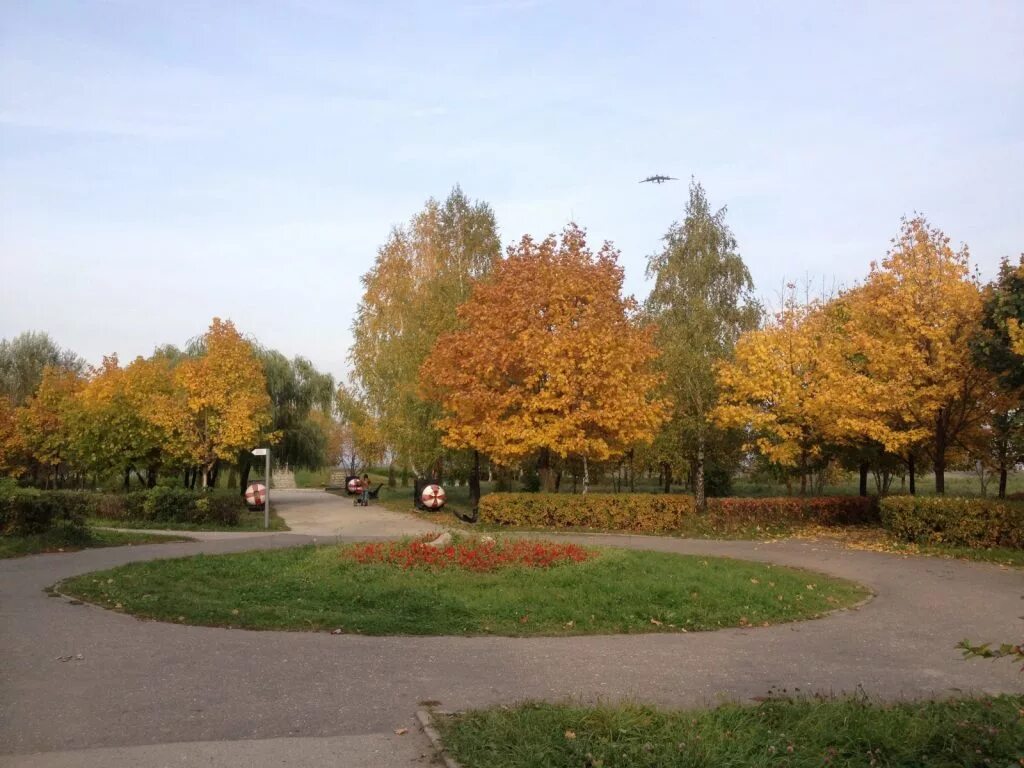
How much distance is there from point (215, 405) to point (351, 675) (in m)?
23.6

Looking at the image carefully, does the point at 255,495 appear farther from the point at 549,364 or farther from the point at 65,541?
the point at 549,364

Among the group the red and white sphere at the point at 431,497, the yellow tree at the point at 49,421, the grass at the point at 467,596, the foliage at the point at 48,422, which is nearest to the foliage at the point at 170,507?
the red and white sphere at the point at 431,497

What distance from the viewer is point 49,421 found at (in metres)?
34.2

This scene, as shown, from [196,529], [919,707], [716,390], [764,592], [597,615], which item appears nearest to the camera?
[919,707]

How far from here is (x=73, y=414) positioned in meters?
30.3

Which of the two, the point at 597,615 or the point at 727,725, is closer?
the point at 727,725

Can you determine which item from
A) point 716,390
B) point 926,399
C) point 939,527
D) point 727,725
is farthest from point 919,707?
point 716,390

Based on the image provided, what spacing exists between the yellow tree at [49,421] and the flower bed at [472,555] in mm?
23487

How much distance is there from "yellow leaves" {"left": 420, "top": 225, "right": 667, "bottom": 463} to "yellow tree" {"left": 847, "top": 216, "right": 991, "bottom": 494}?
6.05 meters

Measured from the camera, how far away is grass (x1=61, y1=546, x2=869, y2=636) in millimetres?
9148

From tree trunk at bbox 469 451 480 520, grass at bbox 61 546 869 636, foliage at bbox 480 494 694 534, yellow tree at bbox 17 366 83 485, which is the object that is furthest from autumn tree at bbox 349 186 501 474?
grass at bbox 61 546 869 636

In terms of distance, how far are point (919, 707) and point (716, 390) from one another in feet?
79.6

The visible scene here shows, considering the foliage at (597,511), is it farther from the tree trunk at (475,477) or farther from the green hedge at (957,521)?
the green hedge at (957,521)

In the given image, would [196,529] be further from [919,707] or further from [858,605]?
[919,707]
